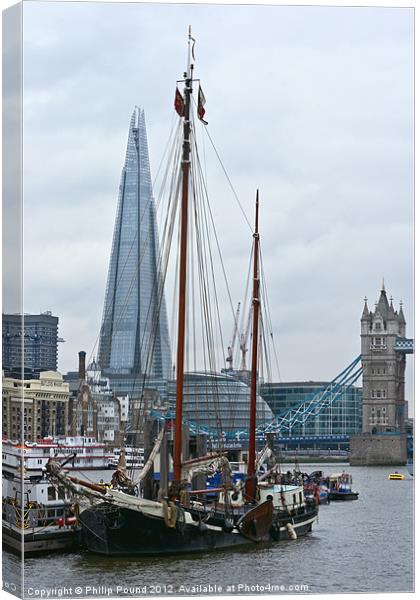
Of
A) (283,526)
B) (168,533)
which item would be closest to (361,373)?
(283,526)

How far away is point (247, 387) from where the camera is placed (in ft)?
190

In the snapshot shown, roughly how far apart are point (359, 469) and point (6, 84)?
1775 inches

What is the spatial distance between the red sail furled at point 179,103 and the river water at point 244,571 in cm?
688

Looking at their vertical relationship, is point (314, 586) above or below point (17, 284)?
below

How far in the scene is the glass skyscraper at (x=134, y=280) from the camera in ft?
69.3

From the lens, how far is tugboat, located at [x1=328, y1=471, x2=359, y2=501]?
4188 cm

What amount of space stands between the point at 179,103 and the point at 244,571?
7.30 meters

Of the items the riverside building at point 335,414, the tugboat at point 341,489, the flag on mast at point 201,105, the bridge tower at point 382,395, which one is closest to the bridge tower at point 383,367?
the bridge tower at point 382,395

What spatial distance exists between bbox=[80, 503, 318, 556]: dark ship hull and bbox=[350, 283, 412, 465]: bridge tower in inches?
219

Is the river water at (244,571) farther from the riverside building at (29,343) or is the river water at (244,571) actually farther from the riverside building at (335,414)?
the riverside building at (335,414)

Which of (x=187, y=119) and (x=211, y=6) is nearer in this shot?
(x=211, y=6)

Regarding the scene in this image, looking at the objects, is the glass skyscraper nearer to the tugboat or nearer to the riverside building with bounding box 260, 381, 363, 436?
the riverside building with bounding box 260, 381, 363, 436

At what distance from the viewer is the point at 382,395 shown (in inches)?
1917

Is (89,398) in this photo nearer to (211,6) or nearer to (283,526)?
(283,526)
